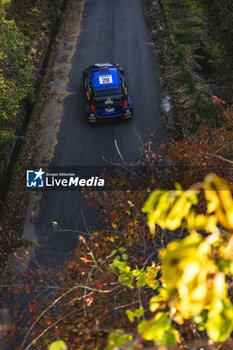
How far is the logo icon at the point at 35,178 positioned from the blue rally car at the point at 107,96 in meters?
3.49

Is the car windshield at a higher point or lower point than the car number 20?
lower

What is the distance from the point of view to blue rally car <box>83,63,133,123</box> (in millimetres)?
12523

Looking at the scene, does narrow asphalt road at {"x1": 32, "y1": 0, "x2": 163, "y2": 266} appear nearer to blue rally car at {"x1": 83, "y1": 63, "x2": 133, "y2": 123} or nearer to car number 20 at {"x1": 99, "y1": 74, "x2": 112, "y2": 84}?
blue rally car at {"x1": 83, "y1": 63, "x2": 133, "y2": 123}

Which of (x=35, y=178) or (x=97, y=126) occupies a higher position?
(x=97, y=126)

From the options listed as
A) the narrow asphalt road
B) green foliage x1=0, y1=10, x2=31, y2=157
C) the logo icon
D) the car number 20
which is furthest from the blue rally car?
the logo icon

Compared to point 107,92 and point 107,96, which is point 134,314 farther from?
point 107,92

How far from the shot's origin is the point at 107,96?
12.5 meters

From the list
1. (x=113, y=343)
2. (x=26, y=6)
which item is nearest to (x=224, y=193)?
(x=113, y=343)

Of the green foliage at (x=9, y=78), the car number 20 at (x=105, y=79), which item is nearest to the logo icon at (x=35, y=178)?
the green foliage at (x=9, y=78)

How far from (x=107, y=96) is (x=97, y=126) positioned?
1.68m

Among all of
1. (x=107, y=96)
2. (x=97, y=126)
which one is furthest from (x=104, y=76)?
(x=97, y=126)

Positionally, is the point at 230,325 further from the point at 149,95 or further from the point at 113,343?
the point at 149,95

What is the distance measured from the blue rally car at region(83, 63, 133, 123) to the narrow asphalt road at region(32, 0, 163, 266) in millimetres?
696

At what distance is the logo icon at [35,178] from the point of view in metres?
11.7
